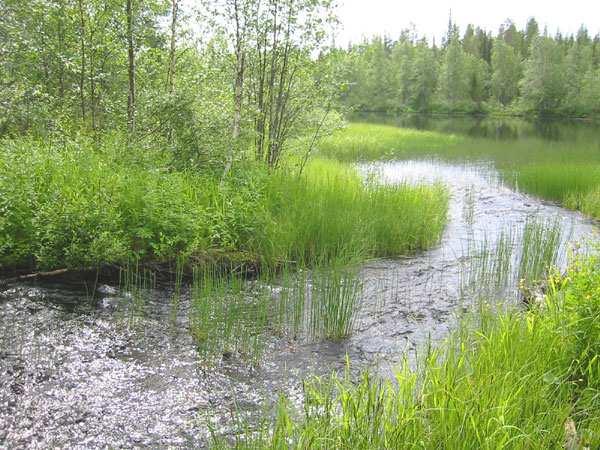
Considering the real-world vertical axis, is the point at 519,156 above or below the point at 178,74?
below

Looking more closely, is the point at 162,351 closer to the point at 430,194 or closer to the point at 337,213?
the point at 337,213

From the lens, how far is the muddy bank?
14.1 ft

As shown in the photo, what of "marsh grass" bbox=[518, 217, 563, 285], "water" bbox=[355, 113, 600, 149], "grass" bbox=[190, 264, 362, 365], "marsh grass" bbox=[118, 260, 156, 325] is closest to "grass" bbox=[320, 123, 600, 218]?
"water" bbox=[355, 113, 600, 149]

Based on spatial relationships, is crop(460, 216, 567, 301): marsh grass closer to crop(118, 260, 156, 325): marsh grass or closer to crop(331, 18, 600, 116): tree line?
crop(118, 260, 156, 325): marsh grass

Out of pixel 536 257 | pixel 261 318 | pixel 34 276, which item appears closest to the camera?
pixel 261 318

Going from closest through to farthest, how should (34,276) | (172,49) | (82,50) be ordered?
(34,276)
(82,50)
(172,49)

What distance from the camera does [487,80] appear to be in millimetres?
83312

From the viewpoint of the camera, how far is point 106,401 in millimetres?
4625

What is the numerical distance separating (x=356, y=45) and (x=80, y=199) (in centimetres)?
808

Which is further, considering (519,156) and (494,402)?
(519,156)

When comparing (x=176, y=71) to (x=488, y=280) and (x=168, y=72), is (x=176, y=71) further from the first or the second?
(x=488, y=280)

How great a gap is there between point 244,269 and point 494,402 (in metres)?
5.18

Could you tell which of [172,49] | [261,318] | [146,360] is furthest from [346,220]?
[172,49]

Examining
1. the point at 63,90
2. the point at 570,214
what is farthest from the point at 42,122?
the point at 570,214
